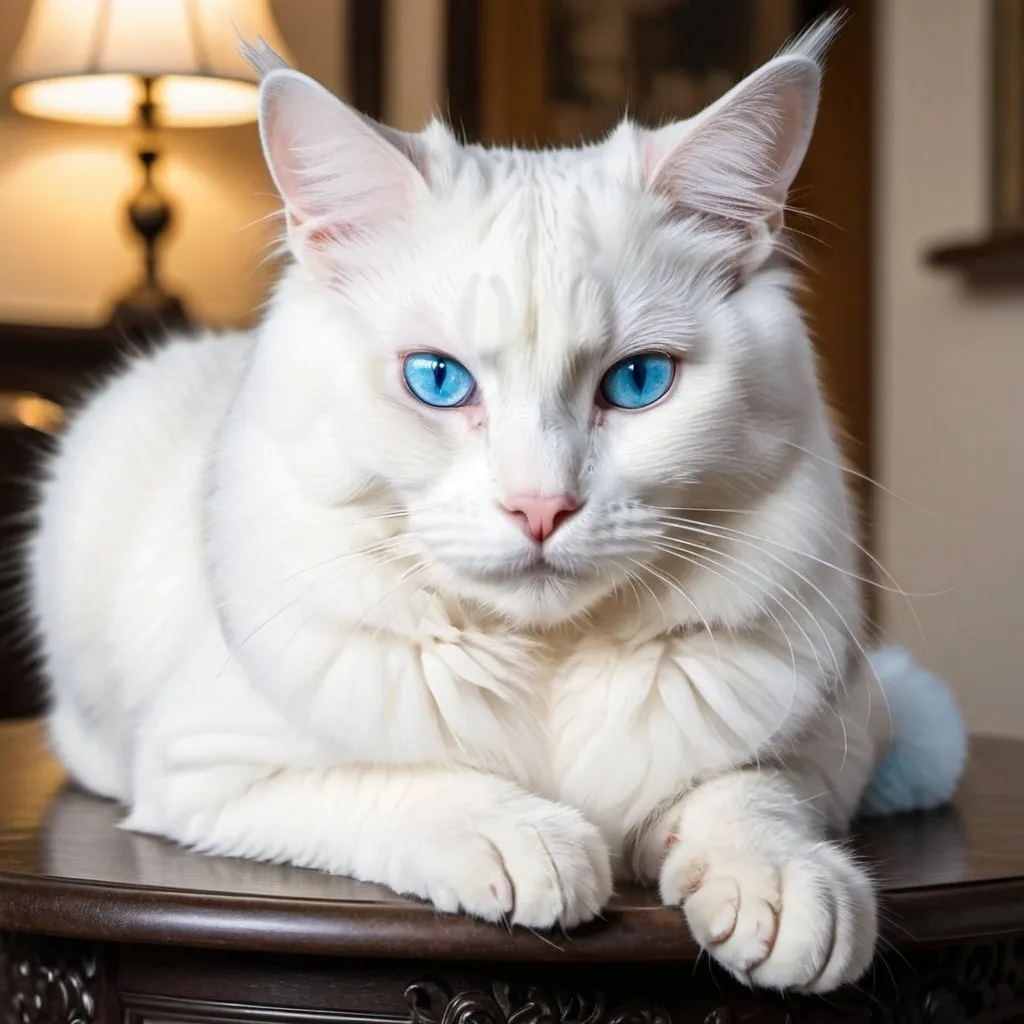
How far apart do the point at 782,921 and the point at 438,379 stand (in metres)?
0.40

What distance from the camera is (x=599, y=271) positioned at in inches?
39.0

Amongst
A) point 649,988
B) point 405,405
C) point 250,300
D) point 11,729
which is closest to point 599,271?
point 405,405

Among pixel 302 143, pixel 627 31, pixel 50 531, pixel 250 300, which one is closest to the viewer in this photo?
pixel 302 143

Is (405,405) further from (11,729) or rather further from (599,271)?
(11,729)

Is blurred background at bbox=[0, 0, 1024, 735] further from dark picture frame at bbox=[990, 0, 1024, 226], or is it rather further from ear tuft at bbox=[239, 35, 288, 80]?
ear tuft at bbox=[239, 35, 288, 80]

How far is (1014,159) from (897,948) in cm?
228

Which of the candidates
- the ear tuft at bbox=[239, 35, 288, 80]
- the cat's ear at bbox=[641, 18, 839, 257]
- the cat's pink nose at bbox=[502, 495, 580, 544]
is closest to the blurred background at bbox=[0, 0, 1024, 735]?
the cat's ear at bbox=[641, 18, 839, 257]

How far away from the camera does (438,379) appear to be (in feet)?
3.26

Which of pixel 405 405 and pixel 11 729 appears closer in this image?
pixel 405 405

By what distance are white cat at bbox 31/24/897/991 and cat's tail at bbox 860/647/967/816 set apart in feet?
0.53

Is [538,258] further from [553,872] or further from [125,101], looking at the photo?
[125,101]

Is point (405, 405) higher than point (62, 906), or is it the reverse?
point (405, 405)

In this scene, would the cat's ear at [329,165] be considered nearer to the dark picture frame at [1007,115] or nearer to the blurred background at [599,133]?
the blurred background at [599,133]

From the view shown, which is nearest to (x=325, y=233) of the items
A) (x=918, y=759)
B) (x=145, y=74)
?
(x=918, y=759)
